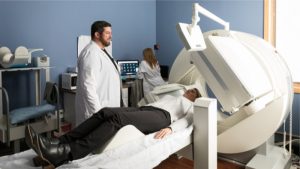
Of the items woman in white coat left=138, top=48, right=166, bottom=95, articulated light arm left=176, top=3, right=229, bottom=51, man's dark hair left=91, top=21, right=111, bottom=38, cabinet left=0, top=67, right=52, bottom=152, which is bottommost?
cabinet left=0, top=67, right=52, bottom=152

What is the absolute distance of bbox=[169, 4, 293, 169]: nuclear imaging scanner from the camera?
168 cm

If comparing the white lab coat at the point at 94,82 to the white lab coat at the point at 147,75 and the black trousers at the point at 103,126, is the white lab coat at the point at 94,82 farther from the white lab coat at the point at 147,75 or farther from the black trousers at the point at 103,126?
the white lab coat at the point at 147,75

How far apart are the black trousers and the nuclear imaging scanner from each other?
49 cm

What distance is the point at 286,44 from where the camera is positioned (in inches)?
131

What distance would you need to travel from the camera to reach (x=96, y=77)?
2094mm

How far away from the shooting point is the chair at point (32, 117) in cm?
258

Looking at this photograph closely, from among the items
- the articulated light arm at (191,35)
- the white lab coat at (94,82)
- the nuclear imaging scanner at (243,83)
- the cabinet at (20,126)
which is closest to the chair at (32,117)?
the cabinet at (20,126)

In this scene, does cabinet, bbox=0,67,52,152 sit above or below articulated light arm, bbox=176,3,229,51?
below

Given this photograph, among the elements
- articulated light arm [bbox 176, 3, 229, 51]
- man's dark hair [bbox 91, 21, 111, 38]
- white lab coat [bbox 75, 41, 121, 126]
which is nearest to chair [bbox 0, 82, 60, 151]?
white lab coat [bbox 75, 41, 121, 126]

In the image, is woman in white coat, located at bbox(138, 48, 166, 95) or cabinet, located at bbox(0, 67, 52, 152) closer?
cabinet, located at bbox(0, 67, 52, 152)

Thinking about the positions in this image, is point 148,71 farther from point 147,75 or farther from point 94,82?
point 94,82

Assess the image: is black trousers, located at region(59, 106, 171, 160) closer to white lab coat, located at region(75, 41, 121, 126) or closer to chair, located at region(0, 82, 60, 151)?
white lab coat, located at region(75, 41, 121, 126)

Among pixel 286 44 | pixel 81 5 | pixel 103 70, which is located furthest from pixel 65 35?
pixel 286 44

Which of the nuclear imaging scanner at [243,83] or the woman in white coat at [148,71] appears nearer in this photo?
the nuclear imaging scanner at [243,83]
